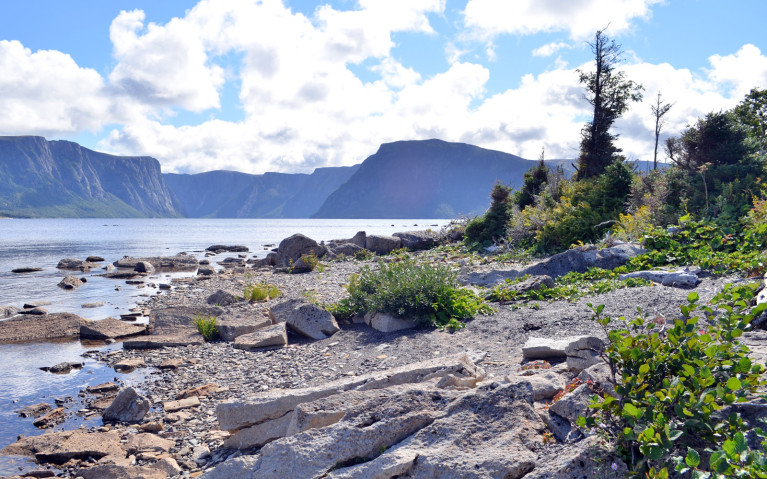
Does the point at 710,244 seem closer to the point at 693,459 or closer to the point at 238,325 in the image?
the point at 693,459

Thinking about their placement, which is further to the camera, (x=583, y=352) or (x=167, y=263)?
(x=167, y=263)

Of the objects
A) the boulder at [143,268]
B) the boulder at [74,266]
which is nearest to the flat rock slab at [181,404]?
the boulder at [143,268]

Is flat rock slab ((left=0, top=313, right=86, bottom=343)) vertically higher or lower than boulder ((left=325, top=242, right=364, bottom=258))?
lower

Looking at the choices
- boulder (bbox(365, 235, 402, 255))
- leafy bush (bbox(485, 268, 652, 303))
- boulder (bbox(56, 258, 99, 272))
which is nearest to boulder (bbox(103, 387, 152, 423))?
leafy bush (bbox(485, 268, 652, 303))

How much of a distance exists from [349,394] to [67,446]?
4.26 metres

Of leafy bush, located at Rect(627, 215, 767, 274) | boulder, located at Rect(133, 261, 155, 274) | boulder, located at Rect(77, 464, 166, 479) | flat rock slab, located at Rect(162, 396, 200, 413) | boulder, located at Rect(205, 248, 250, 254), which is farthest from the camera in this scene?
boulder, located at Rect(205, 248, 250, 254)

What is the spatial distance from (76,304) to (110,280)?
8.70 m

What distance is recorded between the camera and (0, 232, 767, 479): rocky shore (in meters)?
3.59

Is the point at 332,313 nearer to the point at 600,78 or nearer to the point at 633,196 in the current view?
the point at 633,196

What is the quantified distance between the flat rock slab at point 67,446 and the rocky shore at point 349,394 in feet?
0.07

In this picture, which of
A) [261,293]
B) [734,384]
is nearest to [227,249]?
[261,293]

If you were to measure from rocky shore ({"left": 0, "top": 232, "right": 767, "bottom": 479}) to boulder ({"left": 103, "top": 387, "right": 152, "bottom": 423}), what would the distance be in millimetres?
18

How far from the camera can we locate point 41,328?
13641mm

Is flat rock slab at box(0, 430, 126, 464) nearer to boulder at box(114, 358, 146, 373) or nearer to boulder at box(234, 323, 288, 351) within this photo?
boulder at box(114, 358, 146, 373)
